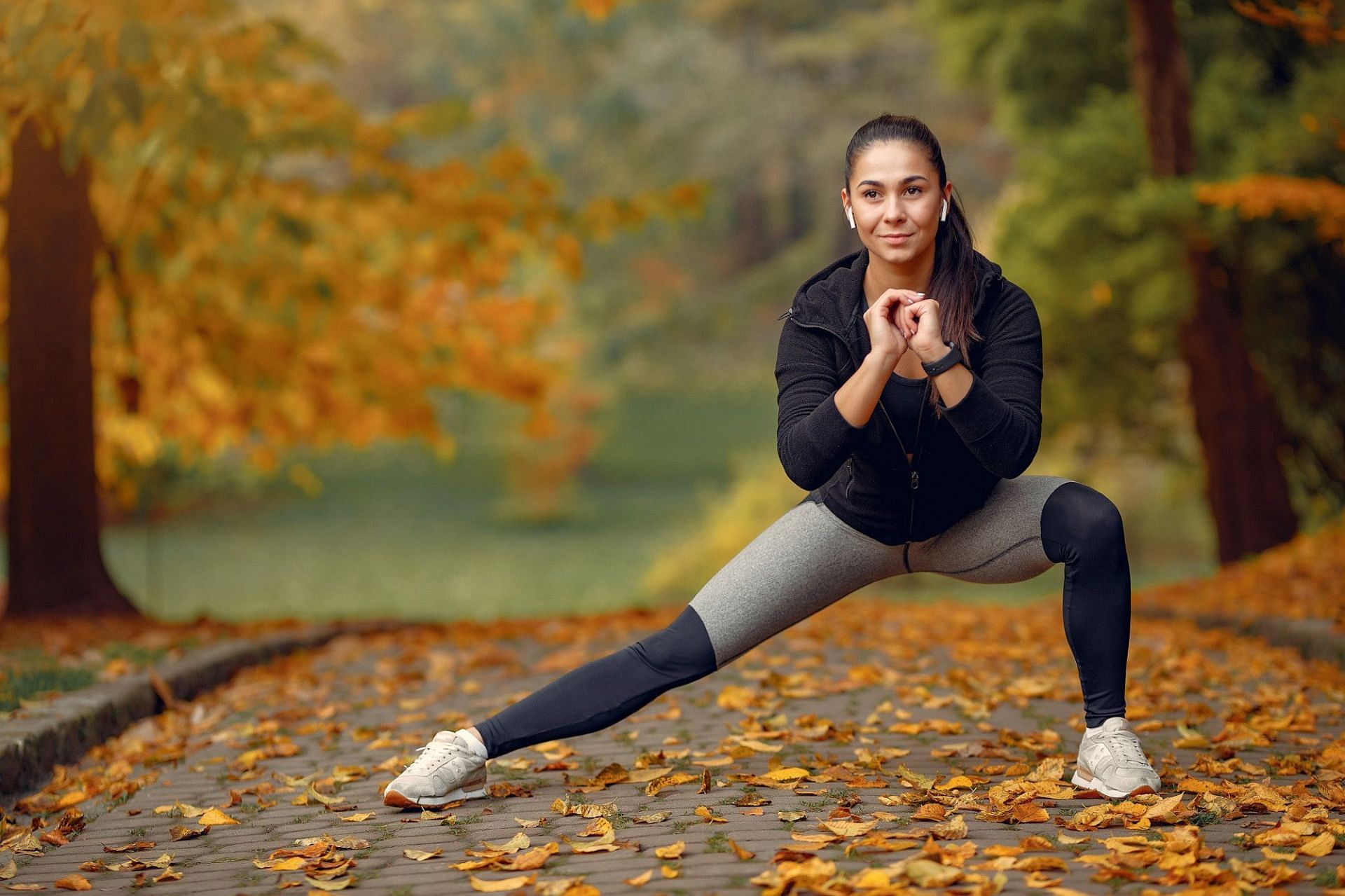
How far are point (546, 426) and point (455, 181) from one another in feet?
11.1

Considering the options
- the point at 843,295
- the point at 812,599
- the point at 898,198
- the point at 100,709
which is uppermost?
the point at 898,198

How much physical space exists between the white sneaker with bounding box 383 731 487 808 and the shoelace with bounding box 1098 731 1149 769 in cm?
171

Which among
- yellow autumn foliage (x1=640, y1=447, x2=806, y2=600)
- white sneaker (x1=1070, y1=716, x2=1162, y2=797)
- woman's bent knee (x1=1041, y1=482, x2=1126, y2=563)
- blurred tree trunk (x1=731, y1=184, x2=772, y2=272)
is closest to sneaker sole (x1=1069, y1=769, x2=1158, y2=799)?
white sneaker (x1=1070, y1=716, x2=1162, y2=797)

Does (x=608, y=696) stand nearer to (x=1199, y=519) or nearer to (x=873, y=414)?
(x=873, y=414)

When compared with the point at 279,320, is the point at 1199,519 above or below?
below

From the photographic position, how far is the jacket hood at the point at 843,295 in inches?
147

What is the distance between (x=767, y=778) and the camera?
3.94 meters

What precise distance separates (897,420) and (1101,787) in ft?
3.69

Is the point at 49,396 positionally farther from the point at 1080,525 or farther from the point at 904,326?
the point at 1080,525

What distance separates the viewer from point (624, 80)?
1161 inches

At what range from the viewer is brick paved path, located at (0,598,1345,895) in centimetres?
314

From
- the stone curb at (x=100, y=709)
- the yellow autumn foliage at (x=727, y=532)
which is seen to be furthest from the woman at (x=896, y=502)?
the yellow autumn foliage at (x=727, y=532)

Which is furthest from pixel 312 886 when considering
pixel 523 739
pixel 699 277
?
pixel 699 277

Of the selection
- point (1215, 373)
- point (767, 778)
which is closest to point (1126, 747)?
point (767, 778)
